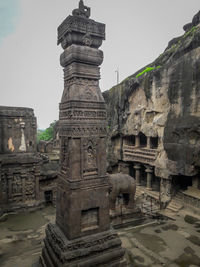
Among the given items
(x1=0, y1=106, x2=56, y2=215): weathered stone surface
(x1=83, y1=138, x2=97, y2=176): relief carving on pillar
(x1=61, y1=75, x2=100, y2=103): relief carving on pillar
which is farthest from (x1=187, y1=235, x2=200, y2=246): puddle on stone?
(x1=0, y1=106, x2=56, y2=215): weathered stone surface

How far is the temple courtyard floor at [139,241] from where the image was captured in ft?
25.4

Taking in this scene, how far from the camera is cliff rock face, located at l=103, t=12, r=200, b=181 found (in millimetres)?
14039

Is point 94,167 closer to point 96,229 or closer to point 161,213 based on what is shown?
point 96,229

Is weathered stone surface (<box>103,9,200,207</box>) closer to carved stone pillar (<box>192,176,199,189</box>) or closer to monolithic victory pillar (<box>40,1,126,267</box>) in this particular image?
carved stone pillar (<box>192,176,199,189</box>)

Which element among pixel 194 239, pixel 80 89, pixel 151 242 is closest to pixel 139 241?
pixel 151 242

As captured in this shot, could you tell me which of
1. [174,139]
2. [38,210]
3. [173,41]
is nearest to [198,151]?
[174,139]

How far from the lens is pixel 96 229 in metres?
6.84

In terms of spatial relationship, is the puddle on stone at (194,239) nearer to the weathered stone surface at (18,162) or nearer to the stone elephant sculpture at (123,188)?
the stone elephant sculpture at (123,188)

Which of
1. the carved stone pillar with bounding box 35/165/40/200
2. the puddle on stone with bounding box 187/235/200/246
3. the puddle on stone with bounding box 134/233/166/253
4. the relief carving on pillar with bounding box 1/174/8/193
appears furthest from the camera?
the carved stone pillar with bounding box 35/165/40/200

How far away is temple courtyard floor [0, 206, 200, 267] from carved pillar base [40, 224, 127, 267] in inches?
44.8

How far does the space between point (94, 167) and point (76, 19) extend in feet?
14.8

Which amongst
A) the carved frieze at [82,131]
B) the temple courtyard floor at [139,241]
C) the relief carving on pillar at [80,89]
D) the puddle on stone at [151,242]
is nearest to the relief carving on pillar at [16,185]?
the temple courtyard floor at [139,241]

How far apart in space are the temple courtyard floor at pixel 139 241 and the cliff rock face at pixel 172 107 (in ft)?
12.9

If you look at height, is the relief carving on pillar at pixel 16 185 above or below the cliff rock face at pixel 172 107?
below
